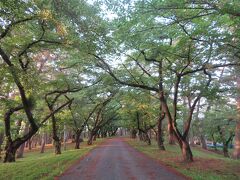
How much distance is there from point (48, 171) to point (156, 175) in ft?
16.1

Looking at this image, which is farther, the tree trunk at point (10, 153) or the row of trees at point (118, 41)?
the tree trunk at point (10, 153)

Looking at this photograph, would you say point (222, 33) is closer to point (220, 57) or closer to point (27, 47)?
point (220, 57)

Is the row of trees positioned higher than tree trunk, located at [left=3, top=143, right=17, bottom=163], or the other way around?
the row of trees

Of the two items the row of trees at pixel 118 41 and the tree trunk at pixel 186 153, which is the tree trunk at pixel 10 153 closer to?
the row of trees at pixel 118 41

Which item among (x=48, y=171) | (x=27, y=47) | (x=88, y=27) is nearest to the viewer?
(x=88, y=27)

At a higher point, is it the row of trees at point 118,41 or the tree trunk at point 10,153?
the row of trees at point 118,41

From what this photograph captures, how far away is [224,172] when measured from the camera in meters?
12.0

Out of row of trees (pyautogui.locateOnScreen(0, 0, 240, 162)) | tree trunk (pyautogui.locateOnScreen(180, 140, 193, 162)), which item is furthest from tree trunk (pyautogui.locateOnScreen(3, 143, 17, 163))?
tree trunk (pyautogui.locateOnScreen(180, 140, 193, 162))

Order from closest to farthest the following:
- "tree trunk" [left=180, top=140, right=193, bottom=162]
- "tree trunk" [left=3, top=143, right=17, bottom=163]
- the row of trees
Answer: the row of trees
"tree trunk" [left=180, top=140, right=193, bottom=162]
"tree trunk" [left=3, top=143, right=17, bottom=163]

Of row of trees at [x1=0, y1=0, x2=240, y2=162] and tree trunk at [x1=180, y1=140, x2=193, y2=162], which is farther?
tree trunk at [x1=180, y1=140, x2=193, y2=162]

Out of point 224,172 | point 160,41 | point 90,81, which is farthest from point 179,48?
point 90,81

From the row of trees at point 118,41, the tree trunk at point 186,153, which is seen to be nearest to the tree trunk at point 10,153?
the row of trees at point 118,41

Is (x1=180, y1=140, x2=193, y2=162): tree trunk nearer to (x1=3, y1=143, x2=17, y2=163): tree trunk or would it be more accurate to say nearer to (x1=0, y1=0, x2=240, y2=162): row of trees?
(x1=0, y1=0, x2=240, y2=162): row of trees

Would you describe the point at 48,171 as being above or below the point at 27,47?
below
